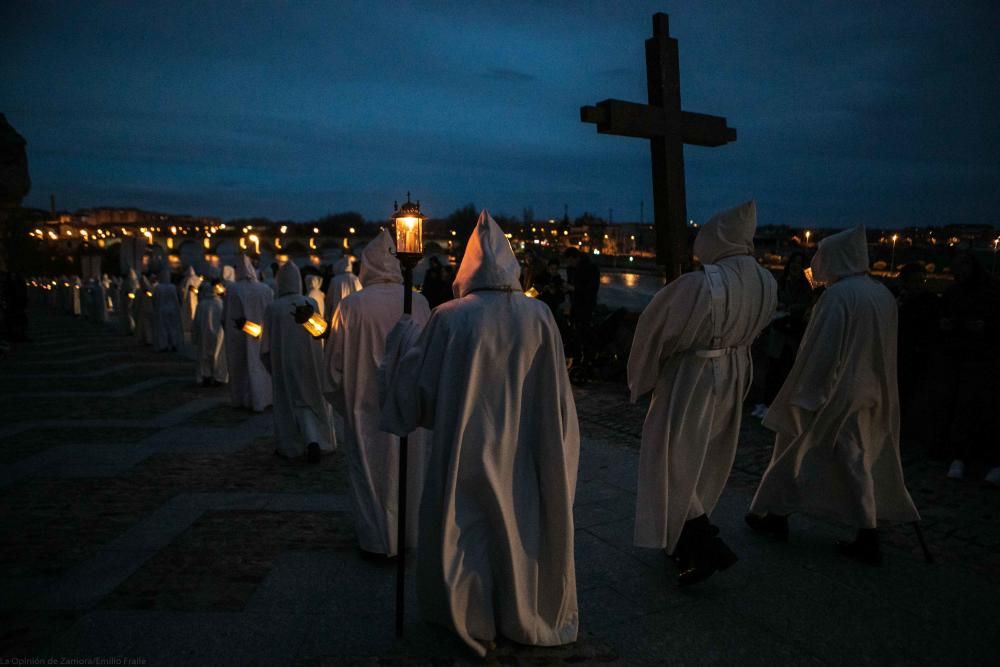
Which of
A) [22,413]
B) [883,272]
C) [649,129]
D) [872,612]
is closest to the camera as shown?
[872,612]

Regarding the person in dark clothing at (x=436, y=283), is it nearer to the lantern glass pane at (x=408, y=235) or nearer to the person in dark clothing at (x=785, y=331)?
the person in dark clothing at (x=785, y=331)

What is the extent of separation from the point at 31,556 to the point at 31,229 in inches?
1695

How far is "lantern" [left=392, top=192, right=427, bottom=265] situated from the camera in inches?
134

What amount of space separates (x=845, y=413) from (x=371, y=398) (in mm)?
3365

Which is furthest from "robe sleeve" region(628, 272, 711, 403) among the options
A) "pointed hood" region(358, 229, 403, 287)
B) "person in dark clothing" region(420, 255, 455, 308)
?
"person in dark clothing" region(420, 255, 455, 308)

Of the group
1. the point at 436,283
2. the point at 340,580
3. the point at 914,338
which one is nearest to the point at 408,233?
the point at 340,580

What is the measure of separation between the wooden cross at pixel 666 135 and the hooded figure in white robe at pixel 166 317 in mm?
15209

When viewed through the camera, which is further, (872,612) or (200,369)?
(200,369)

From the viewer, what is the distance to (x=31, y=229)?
127ft

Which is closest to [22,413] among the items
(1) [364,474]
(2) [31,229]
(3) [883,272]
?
(1) [364,474]

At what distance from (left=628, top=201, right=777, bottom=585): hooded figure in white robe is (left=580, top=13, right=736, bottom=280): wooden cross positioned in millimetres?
1502

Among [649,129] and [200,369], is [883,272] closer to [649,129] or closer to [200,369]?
[649,129]

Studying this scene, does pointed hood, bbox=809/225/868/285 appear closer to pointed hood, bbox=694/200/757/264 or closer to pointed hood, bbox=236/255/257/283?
pointed hood, bbox=694/200/757/264

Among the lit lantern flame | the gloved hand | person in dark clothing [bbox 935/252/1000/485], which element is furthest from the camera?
person in dark clothing [bbox 935/252/1000/485]
